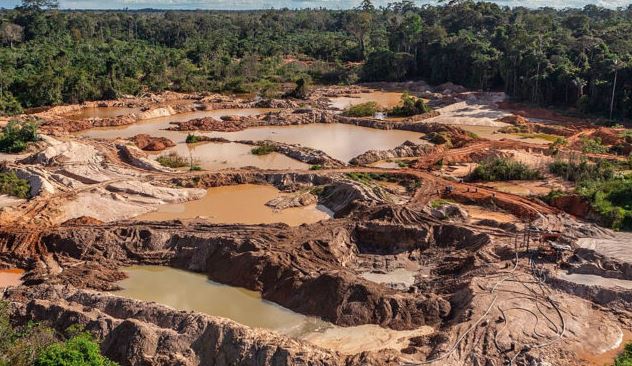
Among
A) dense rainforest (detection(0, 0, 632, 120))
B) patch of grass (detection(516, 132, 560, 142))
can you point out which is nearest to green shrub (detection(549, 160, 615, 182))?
patch of grass (detection(516, 132, 560, 142))

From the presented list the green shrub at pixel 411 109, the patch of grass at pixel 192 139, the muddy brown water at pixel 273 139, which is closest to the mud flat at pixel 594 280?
the muddy brown water at pixel 273 139

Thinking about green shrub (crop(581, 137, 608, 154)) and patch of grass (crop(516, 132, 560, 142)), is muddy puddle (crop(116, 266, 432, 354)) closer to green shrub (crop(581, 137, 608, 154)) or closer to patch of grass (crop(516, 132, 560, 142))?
green shrub (crop(581, 137, 608, 154))

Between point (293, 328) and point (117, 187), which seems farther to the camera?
point (117, 187)

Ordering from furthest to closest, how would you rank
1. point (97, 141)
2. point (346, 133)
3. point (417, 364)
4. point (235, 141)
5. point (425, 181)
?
point (346, 133), point (235, 141), point (97, 141), point (425, 181), point (417, 364)

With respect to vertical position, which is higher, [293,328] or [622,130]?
[622,130]

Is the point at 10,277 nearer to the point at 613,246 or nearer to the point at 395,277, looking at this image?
the point at 395,277

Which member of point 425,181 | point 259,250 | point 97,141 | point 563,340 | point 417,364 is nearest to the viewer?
point 417,364

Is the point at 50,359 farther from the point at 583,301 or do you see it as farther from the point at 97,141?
the point at 97,141

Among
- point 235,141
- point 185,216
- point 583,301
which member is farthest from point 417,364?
point 235,141
